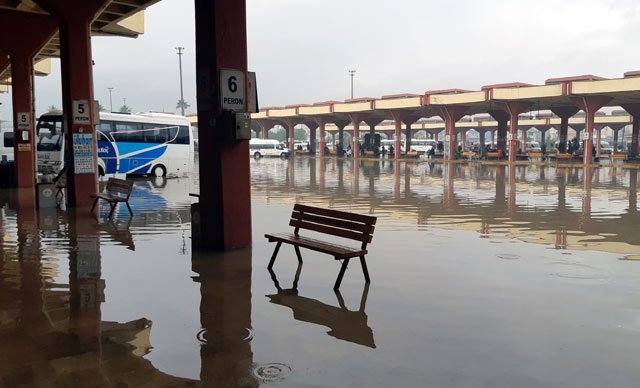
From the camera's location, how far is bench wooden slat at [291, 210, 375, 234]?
19.6 ft

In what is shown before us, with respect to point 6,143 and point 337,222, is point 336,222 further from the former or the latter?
point 6,143

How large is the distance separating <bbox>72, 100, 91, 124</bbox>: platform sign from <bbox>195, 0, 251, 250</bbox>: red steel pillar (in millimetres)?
6674

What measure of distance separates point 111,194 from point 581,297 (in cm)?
984

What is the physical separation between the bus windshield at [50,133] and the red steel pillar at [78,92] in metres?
8.98

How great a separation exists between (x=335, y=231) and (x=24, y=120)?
52.6ft

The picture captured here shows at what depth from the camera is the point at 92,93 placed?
44.2ft

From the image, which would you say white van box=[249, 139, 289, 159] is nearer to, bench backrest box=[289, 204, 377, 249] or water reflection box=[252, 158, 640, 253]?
water reflection box=[252, 158, 640, 253]

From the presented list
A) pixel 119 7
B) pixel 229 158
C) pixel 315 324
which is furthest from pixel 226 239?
pixel 119 7

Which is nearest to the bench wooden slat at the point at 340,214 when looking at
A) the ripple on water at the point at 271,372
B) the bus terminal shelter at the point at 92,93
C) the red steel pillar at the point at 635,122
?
the bus terminal shelter at the point at 92,93

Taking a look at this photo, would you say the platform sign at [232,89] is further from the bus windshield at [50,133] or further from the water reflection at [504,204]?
the bus windshield at [50,133]

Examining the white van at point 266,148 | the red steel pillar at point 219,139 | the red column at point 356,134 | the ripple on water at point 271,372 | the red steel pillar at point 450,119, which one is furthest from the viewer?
the white van at point 266,148

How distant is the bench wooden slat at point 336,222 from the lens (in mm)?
5968

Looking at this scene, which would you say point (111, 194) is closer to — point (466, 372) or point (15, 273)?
point (15, 273)

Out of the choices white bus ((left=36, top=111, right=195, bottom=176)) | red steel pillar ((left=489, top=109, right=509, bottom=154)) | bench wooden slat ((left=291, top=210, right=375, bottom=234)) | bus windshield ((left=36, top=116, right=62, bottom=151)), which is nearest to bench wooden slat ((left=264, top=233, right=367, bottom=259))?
bench wooden slat ((left=291, top=210, right=375, bottom=234))
